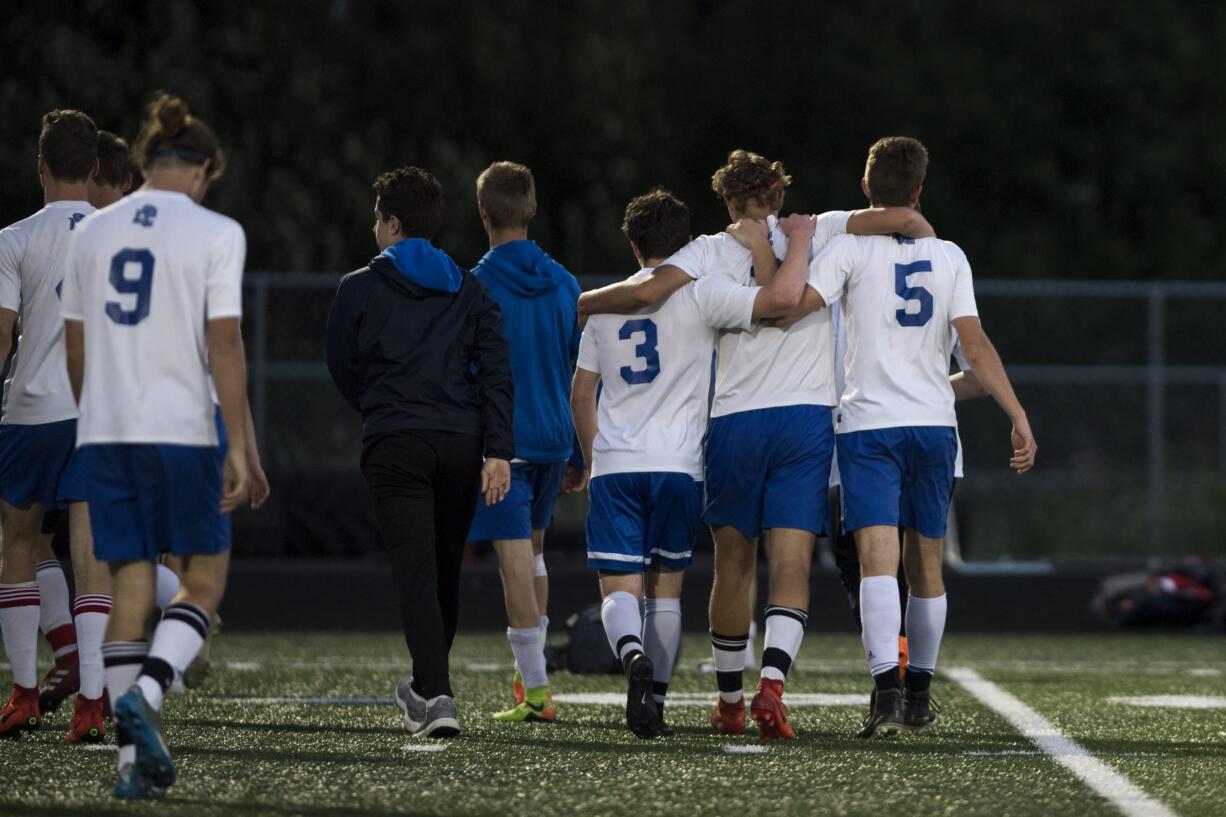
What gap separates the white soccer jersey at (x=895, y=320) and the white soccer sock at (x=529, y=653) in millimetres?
1325

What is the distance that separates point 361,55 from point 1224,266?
40.9 feet

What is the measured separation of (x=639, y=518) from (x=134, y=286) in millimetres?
2108

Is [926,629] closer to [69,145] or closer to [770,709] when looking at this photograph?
[770,709]

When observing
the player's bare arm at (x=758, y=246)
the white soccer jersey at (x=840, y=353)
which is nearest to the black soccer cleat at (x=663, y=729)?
the white soccer jersey at (x=840, y=353)

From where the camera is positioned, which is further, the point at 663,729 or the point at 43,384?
the point at 663,729

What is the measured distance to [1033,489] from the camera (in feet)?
62.3

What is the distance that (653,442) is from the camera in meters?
6.70

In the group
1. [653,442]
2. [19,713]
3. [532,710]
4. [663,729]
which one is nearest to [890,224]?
[653,442]

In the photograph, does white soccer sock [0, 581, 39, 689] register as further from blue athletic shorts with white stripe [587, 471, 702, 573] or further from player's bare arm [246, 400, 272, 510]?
blue athletic shorts with white stripe [587, 471, 702, 573]

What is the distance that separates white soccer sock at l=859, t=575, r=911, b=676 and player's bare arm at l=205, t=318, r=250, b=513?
2227mm

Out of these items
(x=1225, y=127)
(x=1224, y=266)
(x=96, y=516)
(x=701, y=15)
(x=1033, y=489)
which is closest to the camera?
(x=96, y=516)

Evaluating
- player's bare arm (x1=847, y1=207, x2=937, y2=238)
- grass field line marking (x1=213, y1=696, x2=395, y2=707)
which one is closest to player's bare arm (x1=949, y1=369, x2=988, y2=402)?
player's bare arm (x1=847, y1=207, x2=937, y2=238)

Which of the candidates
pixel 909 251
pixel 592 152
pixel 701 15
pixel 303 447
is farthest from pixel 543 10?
pixel 909 251

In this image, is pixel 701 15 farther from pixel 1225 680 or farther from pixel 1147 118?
pixel 1225 680
